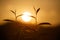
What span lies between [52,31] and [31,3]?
393 mm

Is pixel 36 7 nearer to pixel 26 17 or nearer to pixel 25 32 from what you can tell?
pixel 26 17

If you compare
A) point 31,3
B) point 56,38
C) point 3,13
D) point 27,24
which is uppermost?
point 31,3

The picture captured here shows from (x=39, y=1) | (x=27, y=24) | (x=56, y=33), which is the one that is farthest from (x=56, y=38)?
(x=39, y=1)

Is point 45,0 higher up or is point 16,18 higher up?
point 45,0

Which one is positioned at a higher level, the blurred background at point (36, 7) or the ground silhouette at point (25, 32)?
the blurred background at point (36, 7)

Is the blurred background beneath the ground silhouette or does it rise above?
above

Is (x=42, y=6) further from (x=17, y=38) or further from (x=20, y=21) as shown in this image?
(x=17, y=38)

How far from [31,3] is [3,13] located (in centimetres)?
34

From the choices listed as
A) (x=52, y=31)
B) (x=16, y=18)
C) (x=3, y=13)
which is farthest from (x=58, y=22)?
(x=3, y=13)

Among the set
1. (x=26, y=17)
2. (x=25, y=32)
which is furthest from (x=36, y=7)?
(x=25, y=32)

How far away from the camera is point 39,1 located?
4.61ft

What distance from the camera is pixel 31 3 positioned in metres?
1.40

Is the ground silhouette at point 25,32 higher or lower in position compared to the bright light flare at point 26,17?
lower

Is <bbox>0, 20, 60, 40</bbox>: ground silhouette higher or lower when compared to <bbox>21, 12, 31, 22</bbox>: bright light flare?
lower
